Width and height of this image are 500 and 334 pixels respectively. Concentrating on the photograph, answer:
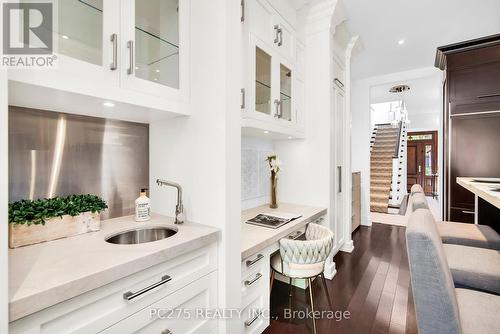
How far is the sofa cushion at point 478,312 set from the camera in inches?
35.0

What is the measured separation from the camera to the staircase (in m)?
5.94

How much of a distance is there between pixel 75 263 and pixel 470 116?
3827mm

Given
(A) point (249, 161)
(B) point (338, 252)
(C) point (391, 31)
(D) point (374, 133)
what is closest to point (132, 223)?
(A) point (249, 161)

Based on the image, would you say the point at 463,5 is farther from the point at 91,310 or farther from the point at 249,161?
the point at 91,310

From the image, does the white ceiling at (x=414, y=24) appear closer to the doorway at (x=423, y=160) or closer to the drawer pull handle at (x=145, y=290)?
the drawer pull handle at (x=145, y=290)

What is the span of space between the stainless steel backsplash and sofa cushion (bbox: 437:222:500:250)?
2318mm

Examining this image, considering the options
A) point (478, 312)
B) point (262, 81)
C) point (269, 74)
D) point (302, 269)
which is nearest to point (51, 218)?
point (302, 269)

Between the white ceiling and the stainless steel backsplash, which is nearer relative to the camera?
the stainless steel backsplash

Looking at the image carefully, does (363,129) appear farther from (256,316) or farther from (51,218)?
(51,218)

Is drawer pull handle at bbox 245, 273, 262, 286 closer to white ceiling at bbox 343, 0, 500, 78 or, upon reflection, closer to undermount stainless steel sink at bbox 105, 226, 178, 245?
undermount stainless steel sink at bbox 105, 226, 178, 245

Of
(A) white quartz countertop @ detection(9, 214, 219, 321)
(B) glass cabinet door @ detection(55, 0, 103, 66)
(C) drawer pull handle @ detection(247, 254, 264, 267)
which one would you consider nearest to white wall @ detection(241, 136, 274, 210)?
(C) drawer pull handle @ detection(247, 254, 264, 267)

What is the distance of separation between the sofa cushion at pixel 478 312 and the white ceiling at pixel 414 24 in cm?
265

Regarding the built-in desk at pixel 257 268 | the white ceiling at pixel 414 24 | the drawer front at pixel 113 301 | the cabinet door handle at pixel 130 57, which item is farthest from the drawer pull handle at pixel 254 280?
the white ceiling at pixel 414 24

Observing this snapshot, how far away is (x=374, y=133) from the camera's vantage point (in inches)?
322
